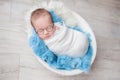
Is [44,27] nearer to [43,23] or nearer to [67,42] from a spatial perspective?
[43,23]

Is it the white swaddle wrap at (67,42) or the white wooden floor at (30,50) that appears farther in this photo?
the white wooden floor at (30,50)

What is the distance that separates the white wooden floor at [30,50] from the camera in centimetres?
123

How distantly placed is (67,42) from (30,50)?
24 centimetres

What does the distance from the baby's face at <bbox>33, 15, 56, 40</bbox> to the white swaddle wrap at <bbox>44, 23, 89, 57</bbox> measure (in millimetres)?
22

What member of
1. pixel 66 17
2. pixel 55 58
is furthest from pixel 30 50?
pixel 66 17

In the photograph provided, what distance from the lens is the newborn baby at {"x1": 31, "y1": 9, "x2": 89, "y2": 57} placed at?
1.10m

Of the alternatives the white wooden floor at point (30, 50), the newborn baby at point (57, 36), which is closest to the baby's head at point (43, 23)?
the newborn baby at point (57, 36)

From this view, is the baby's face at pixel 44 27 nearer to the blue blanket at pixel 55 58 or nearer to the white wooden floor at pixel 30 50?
the blue blanket at pixel 55 58

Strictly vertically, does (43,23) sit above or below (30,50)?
above

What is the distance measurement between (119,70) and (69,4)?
49cm

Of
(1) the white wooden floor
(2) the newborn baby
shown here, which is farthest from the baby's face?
(1) the white wooden floor

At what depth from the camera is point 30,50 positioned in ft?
4.10

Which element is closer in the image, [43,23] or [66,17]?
[43,23]

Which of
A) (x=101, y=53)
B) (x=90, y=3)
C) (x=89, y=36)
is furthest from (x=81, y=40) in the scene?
(x=90, y=3)
